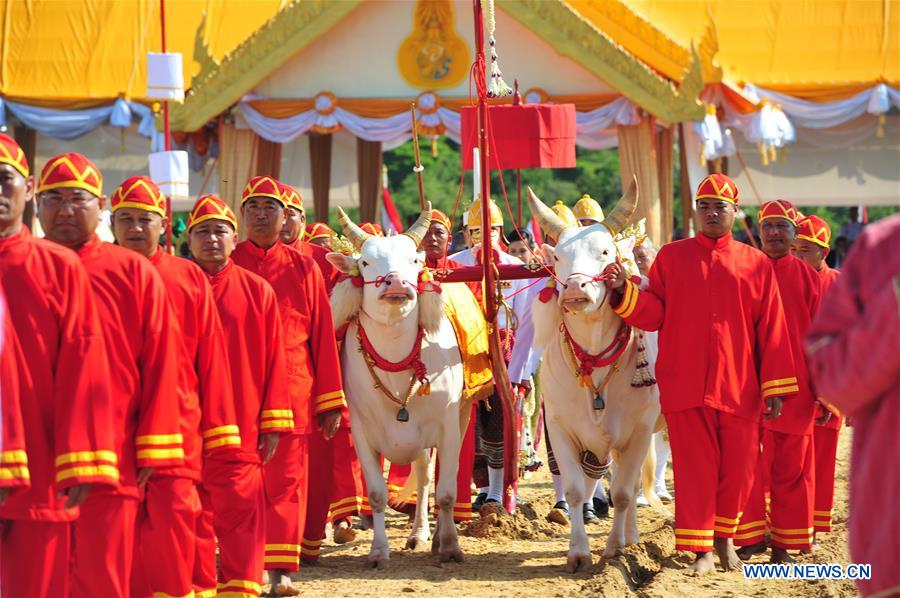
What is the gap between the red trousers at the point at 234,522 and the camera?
22.7 feet

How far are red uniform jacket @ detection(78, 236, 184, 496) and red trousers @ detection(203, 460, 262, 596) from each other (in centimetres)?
104

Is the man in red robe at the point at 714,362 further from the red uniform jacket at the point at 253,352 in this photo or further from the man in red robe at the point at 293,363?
the red uniform jacket at the point at 253,352

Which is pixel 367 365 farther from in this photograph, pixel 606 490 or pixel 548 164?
pixel 606 490

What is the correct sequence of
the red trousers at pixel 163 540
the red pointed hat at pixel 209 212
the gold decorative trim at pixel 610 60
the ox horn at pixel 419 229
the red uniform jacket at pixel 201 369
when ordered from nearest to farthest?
the red trousers at pixel 163 540 < the red uniform jacket at pixel 201 369 < the red pointed hat at pixel 209 212 < the ox horn at pixel 419 229 < the gold decorative trim at pixel 610 60

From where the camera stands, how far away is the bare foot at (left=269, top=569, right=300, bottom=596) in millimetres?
7934

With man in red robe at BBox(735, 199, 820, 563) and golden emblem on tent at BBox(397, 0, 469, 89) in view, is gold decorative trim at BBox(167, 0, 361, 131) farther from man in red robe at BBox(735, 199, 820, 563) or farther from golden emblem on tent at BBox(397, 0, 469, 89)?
man in red robe at BBox(735, 199, 820, 563)

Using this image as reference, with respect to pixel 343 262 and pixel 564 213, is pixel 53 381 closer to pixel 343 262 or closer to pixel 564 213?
pixel 343 262

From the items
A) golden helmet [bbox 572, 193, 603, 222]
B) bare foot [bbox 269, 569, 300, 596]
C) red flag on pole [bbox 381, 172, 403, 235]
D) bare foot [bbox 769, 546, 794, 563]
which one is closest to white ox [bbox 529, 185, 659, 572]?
bare foot [bbox 769, 546, 794, 563]

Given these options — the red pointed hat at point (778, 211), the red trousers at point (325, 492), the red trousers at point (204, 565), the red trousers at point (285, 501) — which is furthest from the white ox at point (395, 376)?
the red trousers at point (204, 565)

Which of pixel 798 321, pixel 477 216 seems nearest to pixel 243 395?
pixel 798 321

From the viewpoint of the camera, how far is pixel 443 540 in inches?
356

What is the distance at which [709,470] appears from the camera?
827 cm

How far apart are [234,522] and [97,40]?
632 inches

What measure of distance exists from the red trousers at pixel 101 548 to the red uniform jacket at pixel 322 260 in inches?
151
